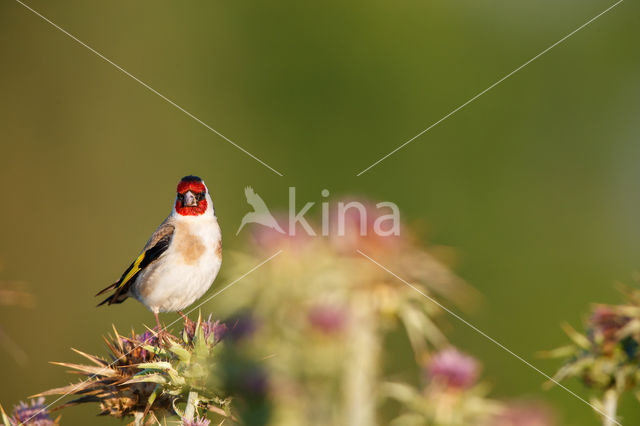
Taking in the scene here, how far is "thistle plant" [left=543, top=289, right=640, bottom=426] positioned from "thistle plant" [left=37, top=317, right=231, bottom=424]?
1.92m

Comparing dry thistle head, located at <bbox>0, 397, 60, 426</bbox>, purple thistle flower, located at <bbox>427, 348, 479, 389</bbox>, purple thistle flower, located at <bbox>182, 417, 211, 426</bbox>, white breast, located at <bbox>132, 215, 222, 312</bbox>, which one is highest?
white breast, located at <bbox>132, 215, 222, 312</bbox>

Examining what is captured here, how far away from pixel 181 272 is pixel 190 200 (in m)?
0.62

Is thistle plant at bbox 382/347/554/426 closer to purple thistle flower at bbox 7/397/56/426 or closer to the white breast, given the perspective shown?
purple thistle flower at bbox 7/397/56/426

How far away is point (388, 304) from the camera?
4508 mm

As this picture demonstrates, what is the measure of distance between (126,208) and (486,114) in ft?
27.7

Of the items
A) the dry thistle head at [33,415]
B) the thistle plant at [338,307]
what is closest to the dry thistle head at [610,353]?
the thistle plant at [338,307]

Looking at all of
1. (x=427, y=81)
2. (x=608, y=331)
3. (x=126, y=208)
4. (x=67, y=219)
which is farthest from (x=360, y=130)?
(x=608, y=331)

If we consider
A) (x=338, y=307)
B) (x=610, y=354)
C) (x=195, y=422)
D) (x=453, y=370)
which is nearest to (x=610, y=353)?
(x=610, y=354)

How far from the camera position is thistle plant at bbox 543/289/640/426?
147 inches

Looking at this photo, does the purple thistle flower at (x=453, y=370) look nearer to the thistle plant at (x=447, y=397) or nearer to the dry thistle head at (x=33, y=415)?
the thistle plant at (x=447, y=397)

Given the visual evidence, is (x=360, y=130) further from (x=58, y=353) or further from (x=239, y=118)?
(x=58, y=353)

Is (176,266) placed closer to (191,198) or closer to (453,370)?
(191,198)

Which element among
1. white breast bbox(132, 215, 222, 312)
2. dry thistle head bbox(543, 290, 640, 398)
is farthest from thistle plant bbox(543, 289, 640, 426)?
white breast bbox(132, 215, 222, 312)

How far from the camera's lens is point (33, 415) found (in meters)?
3.03
